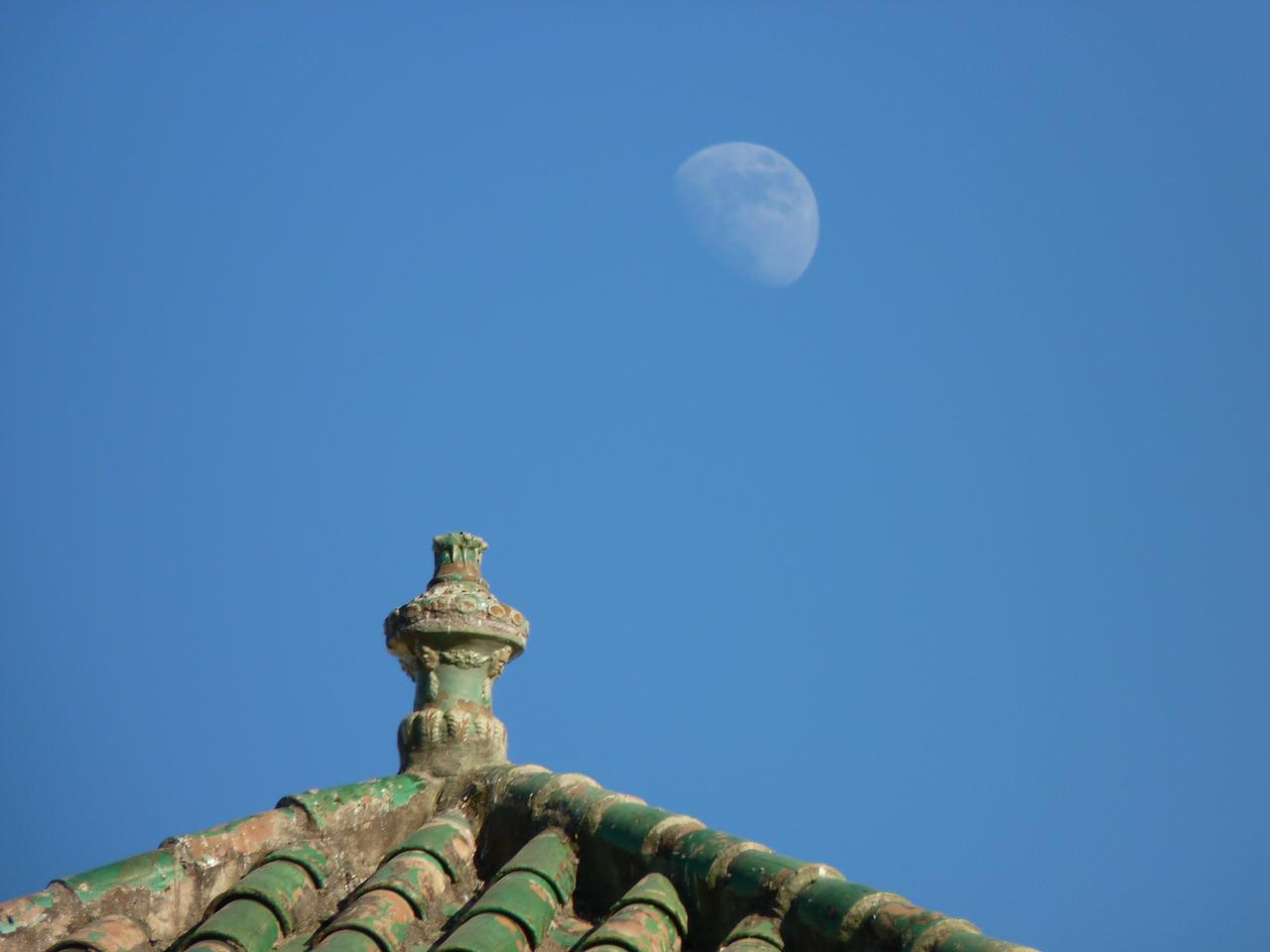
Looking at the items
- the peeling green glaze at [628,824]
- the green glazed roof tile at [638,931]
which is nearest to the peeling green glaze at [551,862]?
the peeling green glaze at [628,824]

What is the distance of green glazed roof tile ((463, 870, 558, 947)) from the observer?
6.21m

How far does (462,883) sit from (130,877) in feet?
4.62

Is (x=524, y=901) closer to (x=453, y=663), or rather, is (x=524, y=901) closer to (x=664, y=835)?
(x=664, y=835)

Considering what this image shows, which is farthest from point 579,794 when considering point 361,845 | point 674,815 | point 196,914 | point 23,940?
point 23,940

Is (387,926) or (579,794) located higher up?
(579,794)

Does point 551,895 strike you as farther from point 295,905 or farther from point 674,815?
point 295,905

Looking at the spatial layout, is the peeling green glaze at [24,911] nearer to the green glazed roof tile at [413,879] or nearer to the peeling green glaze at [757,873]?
the green glazed roof tile at [413,879]

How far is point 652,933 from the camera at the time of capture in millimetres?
6125

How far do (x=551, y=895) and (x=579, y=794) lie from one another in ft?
2.16

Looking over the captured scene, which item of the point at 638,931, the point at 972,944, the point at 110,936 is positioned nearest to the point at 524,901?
the point at 638,931

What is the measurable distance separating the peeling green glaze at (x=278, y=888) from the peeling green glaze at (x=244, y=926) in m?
0.03

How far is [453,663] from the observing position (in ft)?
26.7

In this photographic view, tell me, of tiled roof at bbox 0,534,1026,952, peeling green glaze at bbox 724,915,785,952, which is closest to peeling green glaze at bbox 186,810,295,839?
tiled roof at bbox 0,534,1026,952

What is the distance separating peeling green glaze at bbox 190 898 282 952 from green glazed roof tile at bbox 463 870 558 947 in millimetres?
804
